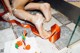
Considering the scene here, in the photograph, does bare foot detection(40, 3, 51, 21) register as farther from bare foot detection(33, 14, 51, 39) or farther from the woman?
bare foot detection(33, 14, 51, 39)

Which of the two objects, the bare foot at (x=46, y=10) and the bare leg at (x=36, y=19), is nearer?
the bare leg at (x=36, y=19)

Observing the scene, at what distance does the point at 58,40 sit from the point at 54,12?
0.37m

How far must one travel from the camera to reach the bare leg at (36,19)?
916 mm

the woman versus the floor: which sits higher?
the woman

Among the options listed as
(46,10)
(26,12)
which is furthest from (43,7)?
(26,12)

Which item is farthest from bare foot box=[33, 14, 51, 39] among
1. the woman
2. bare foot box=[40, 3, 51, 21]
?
bare foot box=[40, 3, 51, 21]

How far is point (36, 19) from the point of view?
3.23 feet

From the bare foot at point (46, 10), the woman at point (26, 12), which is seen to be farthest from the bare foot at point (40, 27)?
the bare foot at point (46, 10)

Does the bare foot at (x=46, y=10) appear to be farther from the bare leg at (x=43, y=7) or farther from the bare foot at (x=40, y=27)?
the bare foot at (x=40, y=27)

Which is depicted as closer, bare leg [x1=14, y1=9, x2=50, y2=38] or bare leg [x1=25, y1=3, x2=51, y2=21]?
bare leg [x1=14, y1=9, x2=50, y2=38]

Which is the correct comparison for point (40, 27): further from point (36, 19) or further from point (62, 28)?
point (62, 28)

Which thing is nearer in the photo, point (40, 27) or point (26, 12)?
point (40, 27)

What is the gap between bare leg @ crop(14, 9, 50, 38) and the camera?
916mm

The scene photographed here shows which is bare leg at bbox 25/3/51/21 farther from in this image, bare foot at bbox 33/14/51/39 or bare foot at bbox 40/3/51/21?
bare foot at bbox 33/14/51/39
